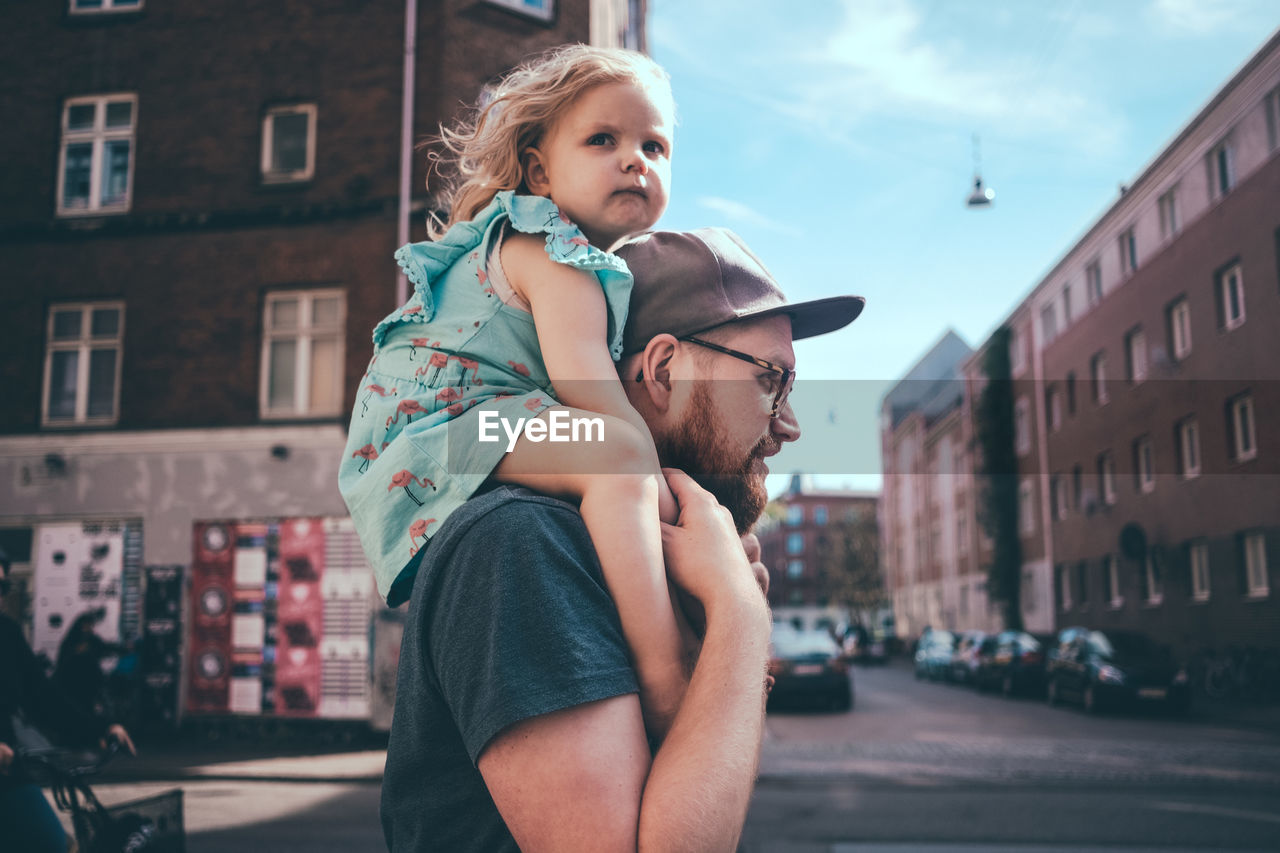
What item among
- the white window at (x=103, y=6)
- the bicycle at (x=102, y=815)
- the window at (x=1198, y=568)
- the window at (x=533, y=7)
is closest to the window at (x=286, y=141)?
the white window at (x=103, y=6)

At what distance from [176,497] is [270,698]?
3.66 meters

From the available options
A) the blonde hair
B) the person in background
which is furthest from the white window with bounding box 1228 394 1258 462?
the blonde hair

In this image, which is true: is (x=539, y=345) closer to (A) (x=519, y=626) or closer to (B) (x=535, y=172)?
(B) (x=535, y=172)

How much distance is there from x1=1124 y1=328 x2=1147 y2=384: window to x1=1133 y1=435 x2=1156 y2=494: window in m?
1.89

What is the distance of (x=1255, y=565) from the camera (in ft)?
82.0

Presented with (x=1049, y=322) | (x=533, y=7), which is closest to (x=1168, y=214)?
(x=1049, y=322)

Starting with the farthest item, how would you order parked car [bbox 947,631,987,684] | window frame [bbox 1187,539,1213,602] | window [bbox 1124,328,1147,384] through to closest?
1. parked car [bbox 947,631,987,684]
2. window [bbox 1124,328,1147,384]
3. window frame [bbox 1187,539,1213,602]

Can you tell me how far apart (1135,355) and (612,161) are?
3428 centimetres

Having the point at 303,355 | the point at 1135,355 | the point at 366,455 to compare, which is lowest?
the point at 366,455

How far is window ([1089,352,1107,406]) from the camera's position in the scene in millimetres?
35062

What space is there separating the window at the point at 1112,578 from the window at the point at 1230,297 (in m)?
10.6

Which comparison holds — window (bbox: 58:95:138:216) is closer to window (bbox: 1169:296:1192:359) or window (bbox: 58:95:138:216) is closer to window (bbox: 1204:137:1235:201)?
window (bbox: 1204:137:1235:201)

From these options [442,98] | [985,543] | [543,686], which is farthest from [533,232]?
[985,543]

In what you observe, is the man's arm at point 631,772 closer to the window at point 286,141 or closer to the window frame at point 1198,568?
the window at point 286,141
